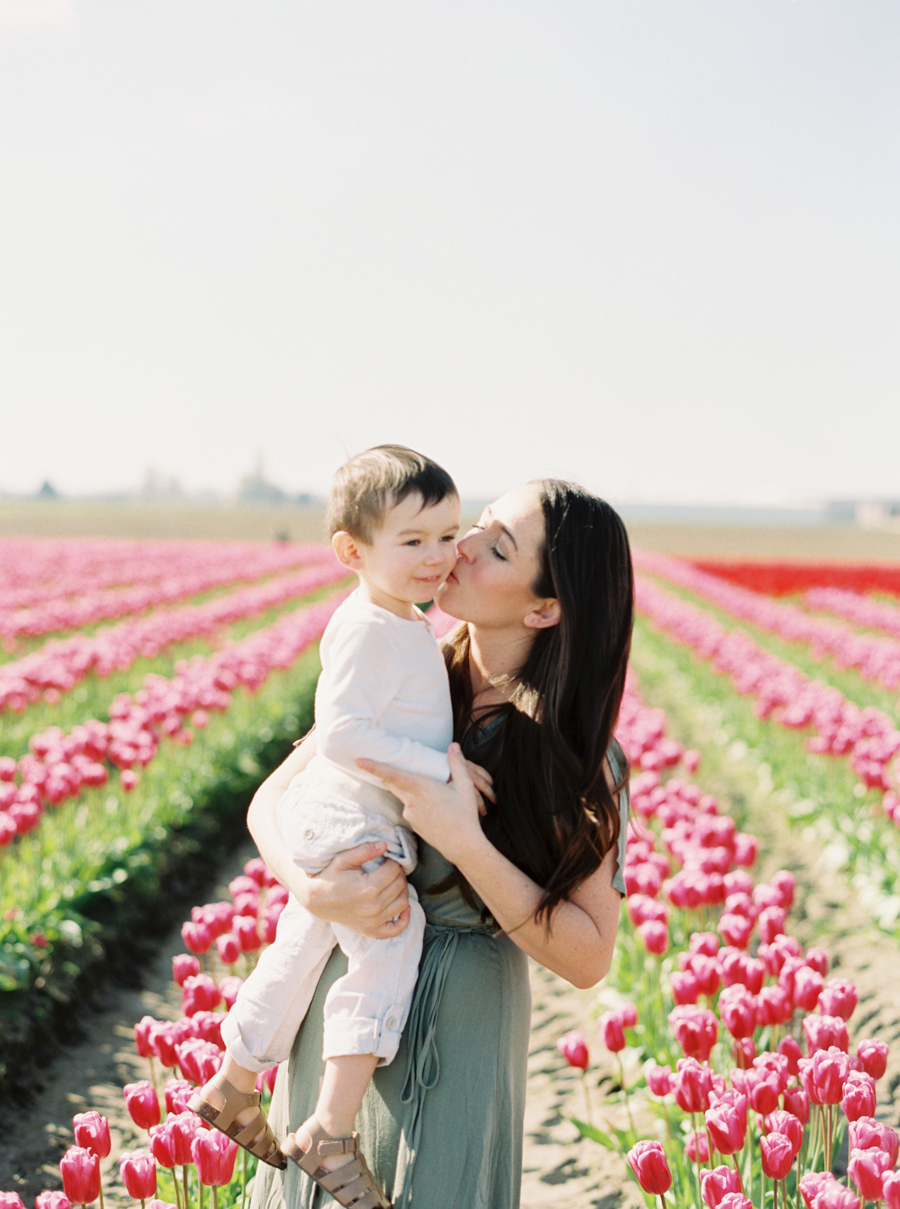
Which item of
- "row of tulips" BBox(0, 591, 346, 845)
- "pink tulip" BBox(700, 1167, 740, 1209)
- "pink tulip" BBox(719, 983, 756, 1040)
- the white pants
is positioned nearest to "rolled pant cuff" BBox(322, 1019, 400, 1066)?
the white pants

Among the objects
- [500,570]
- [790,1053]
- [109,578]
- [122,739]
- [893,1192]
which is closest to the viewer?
[893,1192]

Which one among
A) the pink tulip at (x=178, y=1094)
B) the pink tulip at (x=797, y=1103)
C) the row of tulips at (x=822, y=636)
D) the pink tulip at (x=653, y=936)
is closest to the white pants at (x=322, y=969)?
the pink tulip at (x=178, y=1094)

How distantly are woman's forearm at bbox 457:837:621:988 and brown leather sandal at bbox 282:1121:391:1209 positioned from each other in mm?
448

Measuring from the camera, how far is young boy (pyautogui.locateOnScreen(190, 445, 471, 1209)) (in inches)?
72.7

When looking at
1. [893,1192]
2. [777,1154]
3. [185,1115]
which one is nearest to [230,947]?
[185,1115]

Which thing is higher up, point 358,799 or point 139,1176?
point 358,799

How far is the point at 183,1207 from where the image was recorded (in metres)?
2.08

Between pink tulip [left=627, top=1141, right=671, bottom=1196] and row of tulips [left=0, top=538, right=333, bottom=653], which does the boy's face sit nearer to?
pink tulip [left=627, top=1141, right=671, bottom=1196]

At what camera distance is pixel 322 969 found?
200 centimetres

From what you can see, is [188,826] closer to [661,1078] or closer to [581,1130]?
[581,1130]

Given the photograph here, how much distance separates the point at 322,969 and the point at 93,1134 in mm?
495

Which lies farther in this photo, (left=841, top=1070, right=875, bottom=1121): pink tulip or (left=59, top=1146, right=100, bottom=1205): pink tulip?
(left=841, top=1070, right=875, bottom=1121): pink tulip

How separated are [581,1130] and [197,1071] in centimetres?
161

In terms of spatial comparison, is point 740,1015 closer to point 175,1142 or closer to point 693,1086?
point 693,1086
